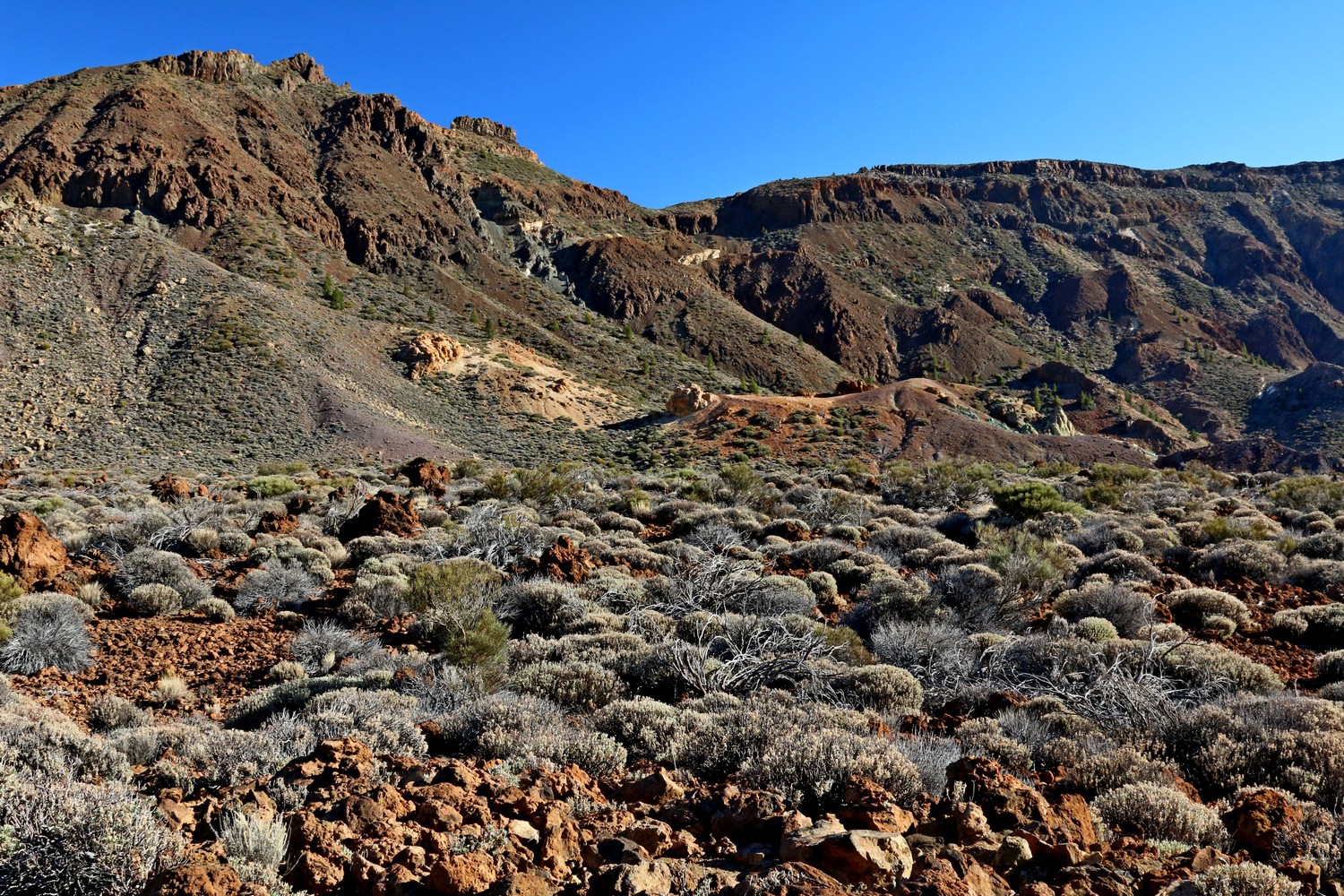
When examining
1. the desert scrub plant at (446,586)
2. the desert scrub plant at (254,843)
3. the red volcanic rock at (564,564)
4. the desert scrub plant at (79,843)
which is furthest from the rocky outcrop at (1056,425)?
the desert scrub plant at (79,843)

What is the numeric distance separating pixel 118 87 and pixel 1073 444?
6747 centimetres

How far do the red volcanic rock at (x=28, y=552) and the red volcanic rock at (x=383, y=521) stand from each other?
3582 mm

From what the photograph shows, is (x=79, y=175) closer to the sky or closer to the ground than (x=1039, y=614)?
closer to the sky

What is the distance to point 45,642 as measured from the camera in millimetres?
6180

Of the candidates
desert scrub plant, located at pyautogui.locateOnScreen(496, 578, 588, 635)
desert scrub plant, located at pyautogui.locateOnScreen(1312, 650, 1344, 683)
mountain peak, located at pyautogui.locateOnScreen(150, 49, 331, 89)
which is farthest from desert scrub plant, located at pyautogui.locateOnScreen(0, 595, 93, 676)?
mountain peak, located at pyautogui.locateOnScreen(150, 49, 331, 89)

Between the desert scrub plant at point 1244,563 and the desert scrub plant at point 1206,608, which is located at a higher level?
the desert scrub plant at point 1244,563

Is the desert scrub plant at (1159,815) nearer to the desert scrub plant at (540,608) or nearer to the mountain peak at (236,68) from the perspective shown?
the desert scrub plant at (540,608)

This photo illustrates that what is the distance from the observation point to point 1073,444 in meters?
42.9

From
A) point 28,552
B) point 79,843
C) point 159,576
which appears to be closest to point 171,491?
point 28,552

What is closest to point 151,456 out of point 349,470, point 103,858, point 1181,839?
point 349,470

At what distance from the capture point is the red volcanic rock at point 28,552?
8109 mm

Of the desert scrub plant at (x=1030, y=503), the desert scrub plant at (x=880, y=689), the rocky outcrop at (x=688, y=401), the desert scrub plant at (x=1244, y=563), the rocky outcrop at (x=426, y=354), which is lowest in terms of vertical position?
the desert scrub plant at (x=880, y=689)

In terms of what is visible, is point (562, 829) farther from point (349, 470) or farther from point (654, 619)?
point (349, 470)

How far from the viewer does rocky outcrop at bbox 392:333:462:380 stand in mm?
→ 41344
